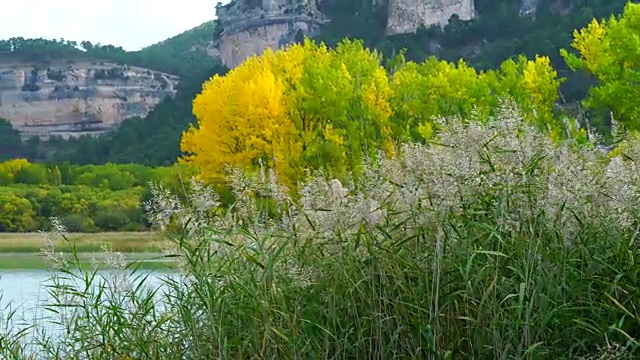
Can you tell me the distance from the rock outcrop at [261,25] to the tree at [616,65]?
5365 cm

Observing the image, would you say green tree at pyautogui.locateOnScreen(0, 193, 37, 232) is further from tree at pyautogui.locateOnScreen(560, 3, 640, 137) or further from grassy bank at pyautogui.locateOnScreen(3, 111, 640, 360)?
grassy bank at pyautogui.locateOnScreen(3, 111, 640, 360)

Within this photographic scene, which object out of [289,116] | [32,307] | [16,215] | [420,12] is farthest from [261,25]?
[32,307]

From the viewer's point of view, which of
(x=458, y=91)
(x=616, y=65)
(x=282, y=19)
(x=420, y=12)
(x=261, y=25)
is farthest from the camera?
(x=261, y=25)

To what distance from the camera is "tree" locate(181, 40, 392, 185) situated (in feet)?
61.5

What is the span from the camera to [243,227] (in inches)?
173

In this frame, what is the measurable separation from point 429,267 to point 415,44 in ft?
187

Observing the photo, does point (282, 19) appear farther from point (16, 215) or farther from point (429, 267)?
point (429, 267)

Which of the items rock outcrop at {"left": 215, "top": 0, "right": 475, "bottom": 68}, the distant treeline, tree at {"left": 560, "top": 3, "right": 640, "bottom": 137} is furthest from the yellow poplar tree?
rock outcrop at {"left": 215, "top": 0, "right": 475, "bottom": 68}

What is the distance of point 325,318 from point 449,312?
559 millimetres

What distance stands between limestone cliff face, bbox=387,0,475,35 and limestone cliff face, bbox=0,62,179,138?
77.0 ft

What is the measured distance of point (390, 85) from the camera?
21.8 metres

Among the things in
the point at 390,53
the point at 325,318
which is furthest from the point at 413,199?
the point at 390,53

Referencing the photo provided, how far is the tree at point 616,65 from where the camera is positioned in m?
18.6

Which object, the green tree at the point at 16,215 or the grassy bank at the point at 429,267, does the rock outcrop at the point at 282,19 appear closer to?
the green tree at the point at 16,215
